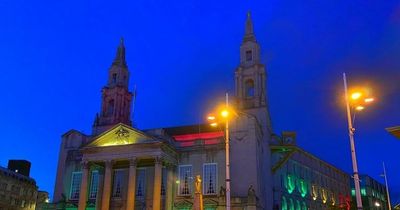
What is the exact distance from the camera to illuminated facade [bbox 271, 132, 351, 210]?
61.2 meters

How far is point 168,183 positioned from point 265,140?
51.9 feet

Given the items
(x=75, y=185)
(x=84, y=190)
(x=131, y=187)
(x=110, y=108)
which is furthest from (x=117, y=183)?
(x=110, y=108)

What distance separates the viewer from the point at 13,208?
86.5 metres

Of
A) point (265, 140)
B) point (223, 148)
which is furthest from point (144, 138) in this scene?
point (265, 140)

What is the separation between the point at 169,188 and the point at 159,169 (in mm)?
3811

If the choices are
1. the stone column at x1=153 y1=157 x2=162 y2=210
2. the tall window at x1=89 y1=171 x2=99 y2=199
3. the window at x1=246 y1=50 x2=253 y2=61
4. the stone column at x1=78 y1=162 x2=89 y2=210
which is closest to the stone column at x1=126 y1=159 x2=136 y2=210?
the stone column at x1=153 y1=157 x2=162 y2=210

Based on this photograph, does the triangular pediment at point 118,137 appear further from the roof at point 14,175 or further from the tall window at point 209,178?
the roof at point 14,175

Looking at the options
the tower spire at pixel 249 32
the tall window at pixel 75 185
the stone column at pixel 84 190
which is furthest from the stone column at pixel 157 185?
the tower spire at pixel 249 32

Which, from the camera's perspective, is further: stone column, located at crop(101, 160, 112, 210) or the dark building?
the dark building

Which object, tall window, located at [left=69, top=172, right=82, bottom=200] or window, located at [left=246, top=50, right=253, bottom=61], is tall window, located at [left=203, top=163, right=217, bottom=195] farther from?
window, located at [left=246, top=50, right=253, bottom=61]

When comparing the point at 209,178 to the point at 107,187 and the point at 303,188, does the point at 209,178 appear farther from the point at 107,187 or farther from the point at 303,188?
the point at 303,188

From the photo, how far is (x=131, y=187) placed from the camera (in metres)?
47.1

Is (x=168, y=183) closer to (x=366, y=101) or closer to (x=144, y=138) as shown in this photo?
(x=144, y=138)

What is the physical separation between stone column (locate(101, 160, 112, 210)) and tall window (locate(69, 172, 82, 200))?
6042mm
